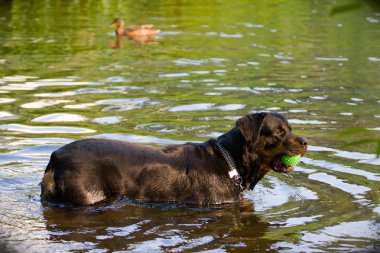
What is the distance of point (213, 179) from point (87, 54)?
11620 mm

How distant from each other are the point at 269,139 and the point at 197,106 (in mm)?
5223

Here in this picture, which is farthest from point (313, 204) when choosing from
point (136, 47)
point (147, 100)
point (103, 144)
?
point (136, 47)

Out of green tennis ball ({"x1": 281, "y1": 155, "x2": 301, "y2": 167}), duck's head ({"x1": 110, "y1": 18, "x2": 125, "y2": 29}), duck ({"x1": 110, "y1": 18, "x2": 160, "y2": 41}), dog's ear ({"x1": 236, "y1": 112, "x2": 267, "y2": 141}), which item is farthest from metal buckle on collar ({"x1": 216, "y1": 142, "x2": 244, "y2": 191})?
duck's head ({"x1": 110, "y1": 18, "x2": 125, "y2": 29})

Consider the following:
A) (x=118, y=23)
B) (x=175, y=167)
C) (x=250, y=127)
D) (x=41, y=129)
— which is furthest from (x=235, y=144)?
(x=118, y=23)

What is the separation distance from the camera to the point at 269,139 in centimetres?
909

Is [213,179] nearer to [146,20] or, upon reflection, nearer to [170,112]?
[170,112]

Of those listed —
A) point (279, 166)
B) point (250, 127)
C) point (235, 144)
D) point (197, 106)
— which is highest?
point (250, 127)

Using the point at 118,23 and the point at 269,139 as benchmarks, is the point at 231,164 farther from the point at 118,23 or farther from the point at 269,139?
the point at 118,23

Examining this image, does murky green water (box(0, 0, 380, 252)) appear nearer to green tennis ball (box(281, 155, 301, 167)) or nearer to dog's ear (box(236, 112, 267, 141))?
green tennis ball (box(281, 155, 301, 167))

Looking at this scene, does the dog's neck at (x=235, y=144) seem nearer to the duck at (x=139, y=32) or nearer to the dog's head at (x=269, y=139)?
the dog's head at (x=269, y=139)

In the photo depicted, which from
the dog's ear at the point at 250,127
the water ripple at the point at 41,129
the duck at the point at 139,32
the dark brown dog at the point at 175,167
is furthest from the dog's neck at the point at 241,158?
the duck at the point at 139,32

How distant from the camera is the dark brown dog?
855cm

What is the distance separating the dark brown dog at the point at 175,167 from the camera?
28.0 ft

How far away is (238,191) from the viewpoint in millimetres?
9344
